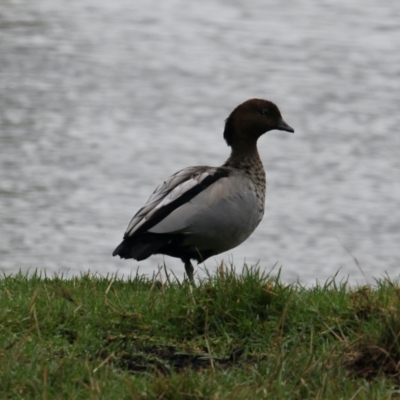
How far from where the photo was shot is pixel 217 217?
7.33 m

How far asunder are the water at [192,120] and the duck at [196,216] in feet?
14.2

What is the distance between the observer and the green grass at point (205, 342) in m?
4.74

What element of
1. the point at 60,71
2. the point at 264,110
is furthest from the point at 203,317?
the point at 60,71

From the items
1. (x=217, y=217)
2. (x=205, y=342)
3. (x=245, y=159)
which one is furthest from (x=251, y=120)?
(x=205, y=342)

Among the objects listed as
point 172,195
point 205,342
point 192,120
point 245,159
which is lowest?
point 205,342

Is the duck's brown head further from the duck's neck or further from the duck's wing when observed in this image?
the duck's wing

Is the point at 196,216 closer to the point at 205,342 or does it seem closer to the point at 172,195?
the point at 172,195

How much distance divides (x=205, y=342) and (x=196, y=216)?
6.10 feet

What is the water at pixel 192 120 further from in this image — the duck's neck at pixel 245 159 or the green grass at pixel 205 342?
the green grass at pixel 205 342

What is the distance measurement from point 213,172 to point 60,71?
17.1 metres

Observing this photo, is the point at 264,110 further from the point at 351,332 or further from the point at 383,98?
the point at 383,98

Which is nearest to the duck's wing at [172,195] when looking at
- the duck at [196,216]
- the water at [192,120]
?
the duck at [196,216]

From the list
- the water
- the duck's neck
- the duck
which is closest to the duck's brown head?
the duck's neck

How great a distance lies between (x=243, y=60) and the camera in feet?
85.8
